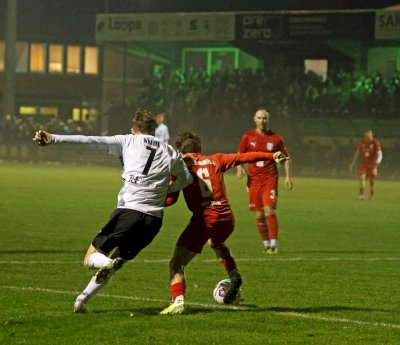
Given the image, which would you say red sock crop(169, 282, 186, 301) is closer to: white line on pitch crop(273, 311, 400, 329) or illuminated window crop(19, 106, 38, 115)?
white line on pitch crop(273, 311, 400, 329)

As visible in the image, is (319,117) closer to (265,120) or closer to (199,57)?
(199,57)

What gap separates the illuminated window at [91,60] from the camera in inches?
3142

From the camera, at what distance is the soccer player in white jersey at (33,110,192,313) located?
30.6 feet

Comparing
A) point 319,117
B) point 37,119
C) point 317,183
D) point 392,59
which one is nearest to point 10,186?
point 317,183

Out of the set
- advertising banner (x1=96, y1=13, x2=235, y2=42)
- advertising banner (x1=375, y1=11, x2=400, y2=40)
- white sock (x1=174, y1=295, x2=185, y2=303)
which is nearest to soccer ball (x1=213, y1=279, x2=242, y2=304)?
white sock (x1=174, y1=295, x2=185, y2=303)

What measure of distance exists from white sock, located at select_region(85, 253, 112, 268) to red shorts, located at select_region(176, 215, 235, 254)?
3.13ft

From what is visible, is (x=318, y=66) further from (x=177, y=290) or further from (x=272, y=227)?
(x=177, y=290)

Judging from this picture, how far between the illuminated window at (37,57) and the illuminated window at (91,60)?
302 cm

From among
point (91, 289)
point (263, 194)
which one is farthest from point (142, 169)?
point (263, 194)

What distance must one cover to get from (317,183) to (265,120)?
24246mm

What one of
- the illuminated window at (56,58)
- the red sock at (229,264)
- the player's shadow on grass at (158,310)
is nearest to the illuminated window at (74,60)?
the illuminated window at (56,58)

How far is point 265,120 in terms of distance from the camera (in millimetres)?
15898

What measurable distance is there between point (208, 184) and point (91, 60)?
71070 mm

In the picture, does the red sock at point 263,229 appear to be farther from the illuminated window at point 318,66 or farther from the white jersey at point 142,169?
the illuminated window at point 318,66
